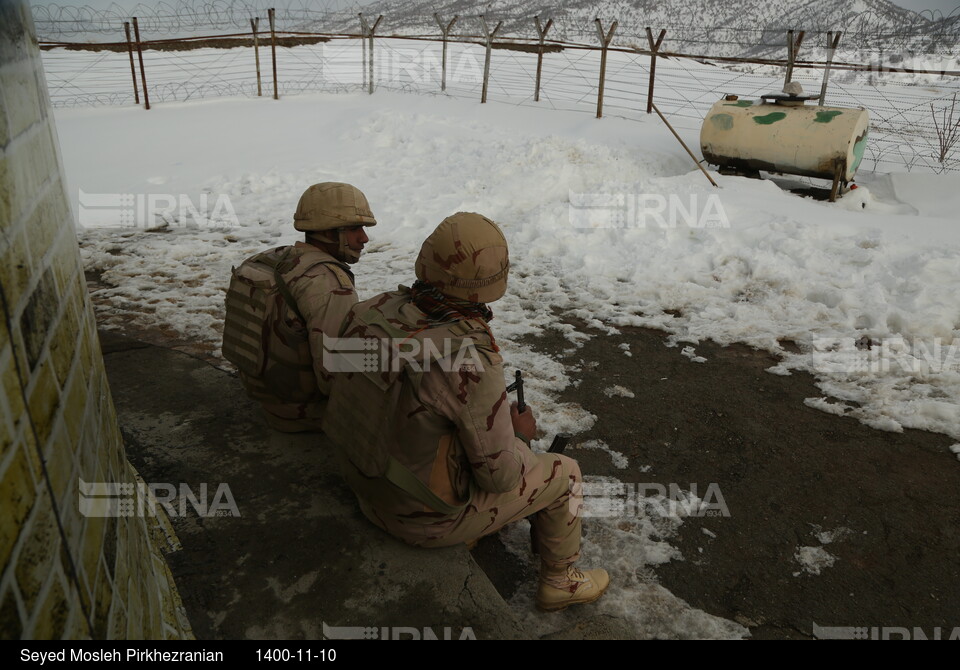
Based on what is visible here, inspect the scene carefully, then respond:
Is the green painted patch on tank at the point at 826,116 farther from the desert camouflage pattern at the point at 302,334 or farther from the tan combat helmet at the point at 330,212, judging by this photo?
the desert camouflage pattern at the point at 302,334

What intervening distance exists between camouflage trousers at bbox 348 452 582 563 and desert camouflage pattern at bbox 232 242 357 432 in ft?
2.04

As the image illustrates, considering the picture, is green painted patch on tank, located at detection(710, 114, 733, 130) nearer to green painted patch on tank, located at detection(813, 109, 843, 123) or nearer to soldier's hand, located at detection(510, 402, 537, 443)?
green painted patch on tank, located at detection(813, 109, 843, 123)

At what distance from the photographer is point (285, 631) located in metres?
1.94

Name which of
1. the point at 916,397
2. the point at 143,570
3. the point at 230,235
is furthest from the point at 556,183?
the point at 143,570

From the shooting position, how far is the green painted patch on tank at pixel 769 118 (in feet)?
27.5

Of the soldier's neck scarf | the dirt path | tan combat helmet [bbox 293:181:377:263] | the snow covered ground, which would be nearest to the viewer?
the soldier's neck scarf

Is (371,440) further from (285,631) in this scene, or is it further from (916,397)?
(916,397)

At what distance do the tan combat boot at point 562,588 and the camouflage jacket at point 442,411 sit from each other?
48cm

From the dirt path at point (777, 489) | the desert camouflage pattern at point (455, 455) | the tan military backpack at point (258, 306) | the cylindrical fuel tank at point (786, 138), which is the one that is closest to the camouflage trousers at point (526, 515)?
the desert camouflage pattern at point (455, 455)

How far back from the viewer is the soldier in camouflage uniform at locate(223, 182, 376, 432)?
2.66 metres

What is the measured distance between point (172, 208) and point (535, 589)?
7124 millimetres

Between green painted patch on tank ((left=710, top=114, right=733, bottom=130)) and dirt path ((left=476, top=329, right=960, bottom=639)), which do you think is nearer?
dirt path ((left=476, top=329, right=960, bottom=639))
